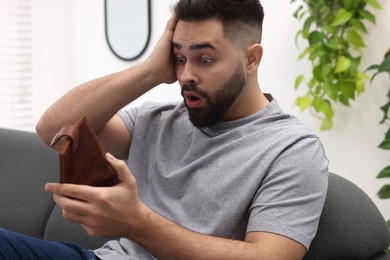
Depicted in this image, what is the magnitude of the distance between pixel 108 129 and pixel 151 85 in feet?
0.60

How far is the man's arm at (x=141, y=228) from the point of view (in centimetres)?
108

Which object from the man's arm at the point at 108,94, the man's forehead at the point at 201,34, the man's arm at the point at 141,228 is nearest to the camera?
the man's arm at the point at 141,228

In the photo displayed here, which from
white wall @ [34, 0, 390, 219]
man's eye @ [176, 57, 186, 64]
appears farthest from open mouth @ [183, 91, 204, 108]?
white wall @ [34, 0, 390, 219]

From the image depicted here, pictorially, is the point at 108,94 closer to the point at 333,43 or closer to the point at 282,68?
the point at 333,43

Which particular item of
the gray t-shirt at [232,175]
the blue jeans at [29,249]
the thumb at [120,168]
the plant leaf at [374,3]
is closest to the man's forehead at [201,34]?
the gray t-shirt at [232,175]

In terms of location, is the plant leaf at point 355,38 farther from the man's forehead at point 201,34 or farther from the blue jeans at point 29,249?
the blue jeans at point 29,249

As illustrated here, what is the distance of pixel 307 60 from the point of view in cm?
268

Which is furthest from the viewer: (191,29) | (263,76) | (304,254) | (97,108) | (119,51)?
(119,51)

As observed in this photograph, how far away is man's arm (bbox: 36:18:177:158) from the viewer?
1603 mm

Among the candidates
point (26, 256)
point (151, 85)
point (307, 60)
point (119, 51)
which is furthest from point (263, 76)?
point (26, 256)

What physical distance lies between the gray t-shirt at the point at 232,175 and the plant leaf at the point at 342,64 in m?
0.94

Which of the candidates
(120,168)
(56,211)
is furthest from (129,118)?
(120,168)

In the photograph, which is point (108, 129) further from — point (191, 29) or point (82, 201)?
point (82, 201)

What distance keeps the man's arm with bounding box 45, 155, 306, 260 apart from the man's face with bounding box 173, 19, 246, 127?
0.37 metres
